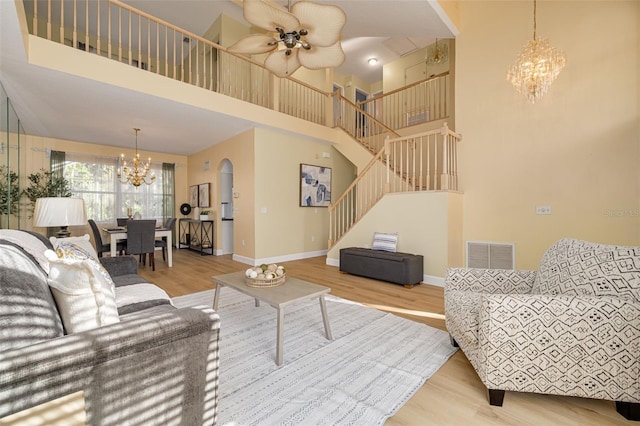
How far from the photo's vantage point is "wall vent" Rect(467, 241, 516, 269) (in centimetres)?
417

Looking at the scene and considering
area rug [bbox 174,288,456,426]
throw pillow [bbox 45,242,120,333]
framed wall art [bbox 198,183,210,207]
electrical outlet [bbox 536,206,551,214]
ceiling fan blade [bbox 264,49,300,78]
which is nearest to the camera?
throw pillow [bbox 45,242,120,333]

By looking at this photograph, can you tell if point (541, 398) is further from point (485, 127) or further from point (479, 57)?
point (479, 57)

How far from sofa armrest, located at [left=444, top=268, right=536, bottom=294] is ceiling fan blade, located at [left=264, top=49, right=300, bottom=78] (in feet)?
8.70

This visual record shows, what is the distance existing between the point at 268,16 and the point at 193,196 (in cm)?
628

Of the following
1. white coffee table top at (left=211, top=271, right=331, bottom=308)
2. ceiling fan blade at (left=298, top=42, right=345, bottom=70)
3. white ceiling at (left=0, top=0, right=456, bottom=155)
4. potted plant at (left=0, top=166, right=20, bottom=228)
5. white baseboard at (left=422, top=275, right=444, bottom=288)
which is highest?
white ceiling at (left=0, top=0, right=456, bottom=155)

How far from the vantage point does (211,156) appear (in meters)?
6.90

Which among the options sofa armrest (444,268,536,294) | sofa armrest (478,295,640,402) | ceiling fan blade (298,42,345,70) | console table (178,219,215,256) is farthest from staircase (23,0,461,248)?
sofa armrest (478,295,640,402)

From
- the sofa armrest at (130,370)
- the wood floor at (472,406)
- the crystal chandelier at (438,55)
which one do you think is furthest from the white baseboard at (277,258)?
the crystal chandelier at (438,55)

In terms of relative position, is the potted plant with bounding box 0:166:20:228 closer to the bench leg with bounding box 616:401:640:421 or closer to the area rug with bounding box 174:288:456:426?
the area rug with bounding box 174:288:456:426

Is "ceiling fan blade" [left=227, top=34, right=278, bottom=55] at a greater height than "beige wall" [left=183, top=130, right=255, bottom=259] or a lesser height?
greater

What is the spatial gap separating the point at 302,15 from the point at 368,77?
7.52 meters

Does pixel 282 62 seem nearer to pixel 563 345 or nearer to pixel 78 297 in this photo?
pixel 78 297

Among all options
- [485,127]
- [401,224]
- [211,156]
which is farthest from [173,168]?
[485,127]

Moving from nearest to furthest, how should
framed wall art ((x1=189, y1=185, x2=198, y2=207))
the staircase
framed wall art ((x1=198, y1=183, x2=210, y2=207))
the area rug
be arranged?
the area rug → the staircase → framed wall art ((x1=198, y1=183, x2=210, y2=207)) → framed wall art ((x1=189, y1=185, x2=198, y2=207))
